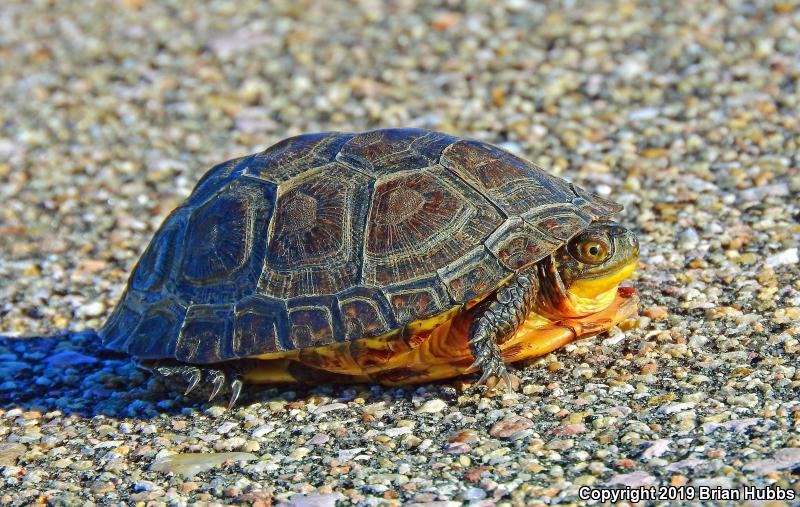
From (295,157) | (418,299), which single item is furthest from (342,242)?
(295,157)

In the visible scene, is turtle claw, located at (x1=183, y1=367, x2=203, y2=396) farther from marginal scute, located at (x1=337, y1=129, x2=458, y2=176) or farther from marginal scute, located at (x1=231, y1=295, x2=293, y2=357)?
marginal scute, located at (x1=337, y1=129, x2=458, y2=176)

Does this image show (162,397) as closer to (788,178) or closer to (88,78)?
(788,178)

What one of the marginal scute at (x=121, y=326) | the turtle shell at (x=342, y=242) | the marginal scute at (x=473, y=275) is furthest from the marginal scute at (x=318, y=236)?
the marginal scute at (x=121, y=326)

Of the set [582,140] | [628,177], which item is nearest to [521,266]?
[628,177]

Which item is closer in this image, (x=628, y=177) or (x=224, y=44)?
(x=628, y=177)

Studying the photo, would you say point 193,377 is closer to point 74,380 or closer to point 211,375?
point 211,375

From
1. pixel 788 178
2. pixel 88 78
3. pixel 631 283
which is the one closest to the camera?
pixel 631 283
